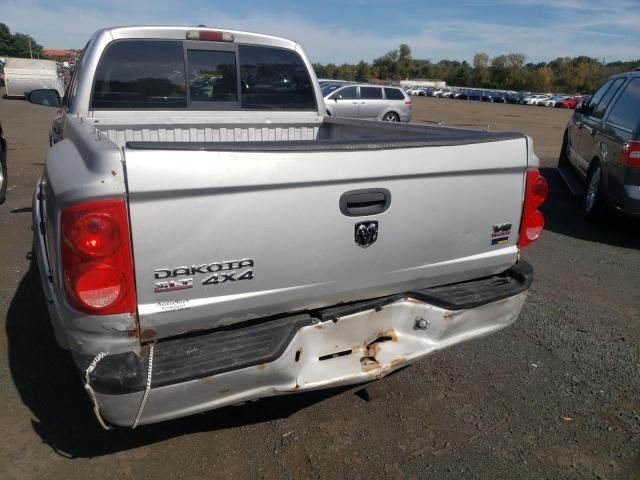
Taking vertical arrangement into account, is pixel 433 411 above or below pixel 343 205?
below

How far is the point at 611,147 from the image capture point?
631cm

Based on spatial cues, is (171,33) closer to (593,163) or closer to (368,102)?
(593,163)

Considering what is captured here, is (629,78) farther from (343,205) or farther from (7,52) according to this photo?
(7,52)

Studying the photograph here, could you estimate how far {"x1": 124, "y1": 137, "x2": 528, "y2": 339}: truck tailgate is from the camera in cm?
198

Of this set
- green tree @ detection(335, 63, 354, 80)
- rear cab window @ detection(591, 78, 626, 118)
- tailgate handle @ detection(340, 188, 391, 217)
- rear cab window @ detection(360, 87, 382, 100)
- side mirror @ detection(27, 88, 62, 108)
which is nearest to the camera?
tailgate handle @ detection(340, 188, 391, 217)

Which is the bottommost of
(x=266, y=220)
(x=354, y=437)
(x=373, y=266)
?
(x=354, y=437)

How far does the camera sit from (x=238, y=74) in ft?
14.3

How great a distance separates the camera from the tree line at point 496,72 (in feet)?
286

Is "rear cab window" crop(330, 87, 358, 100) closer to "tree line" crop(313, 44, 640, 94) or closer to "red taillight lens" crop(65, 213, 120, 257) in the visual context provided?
"red taillight lens" crop(65, 213, 120, 257)

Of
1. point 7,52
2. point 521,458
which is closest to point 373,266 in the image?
point 521,458

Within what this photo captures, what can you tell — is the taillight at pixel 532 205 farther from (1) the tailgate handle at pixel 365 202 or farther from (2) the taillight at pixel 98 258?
(2) the taillight at pixel 98 258

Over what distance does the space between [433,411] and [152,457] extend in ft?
5.15

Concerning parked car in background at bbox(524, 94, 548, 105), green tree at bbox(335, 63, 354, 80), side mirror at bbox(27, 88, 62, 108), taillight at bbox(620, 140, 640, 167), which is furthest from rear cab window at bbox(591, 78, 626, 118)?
green tree at bbox(335, 63, 354, 80)

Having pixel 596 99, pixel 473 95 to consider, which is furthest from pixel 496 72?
pixel 596 99
